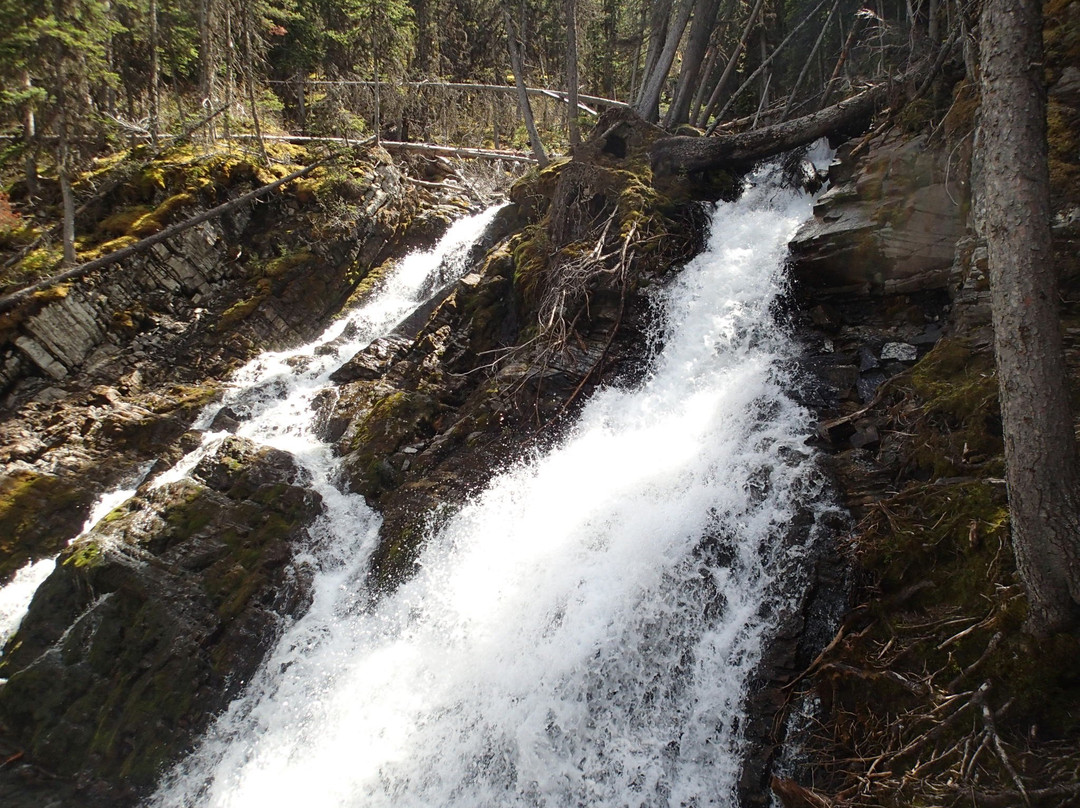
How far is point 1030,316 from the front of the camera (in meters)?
3.35

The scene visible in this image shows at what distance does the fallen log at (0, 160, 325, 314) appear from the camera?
37.2 feet

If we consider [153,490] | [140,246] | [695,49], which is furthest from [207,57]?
[153,490]

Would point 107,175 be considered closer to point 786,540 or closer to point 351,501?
point 351,501

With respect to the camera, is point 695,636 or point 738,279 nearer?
point 695,636

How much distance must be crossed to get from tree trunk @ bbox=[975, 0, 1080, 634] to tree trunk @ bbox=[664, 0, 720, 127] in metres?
10.7

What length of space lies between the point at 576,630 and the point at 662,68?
40.8ft

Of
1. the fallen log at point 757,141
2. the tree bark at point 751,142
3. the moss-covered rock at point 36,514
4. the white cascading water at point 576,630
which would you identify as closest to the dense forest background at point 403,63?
the fallen log at point 757,141

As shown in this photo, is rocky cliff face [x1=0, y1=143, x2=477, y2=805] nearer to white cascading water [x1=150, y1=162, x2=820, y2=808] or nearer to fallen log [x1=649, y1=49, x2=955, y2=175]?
white cascading water [x1=150, y1=162, x2=820, y2=808]

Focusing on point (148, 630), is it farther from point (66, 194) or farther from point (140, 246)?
point (66, 194)

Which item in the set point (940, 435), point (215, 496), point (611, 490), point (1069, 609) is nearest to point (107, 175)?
point (215, 496)

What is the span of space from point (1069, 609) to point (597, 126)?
11240 millimetres

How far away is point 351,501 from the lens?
9023 millimetres

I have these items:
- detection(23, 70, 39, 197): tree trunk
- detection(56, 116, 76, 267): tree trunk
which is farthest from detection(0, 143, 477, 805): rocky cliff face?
detection(23, 70, 39, 197): tree trunk

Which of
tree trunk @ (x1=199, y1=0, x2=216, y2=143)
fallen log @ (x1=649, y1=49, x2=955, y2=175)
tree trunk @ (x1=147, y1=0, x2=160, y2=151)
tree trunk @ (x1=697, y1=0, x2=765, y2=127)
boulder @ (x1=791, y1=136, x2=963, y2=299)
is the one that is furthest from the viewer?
tree trunk @ (x1=147, y1=0, x2=160, y2=151)
